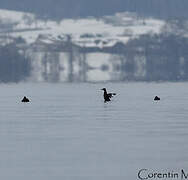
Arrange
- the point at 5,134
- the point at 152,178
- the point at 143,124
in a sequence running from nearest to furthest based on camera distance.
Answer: the point at 152,178, the point at 5,134, the point at 143,124

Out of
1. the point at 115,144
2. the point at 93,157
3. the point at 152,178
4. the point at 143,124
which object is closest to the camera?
the point at 152,178

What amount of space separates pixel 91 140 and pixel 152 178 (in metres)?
7.91

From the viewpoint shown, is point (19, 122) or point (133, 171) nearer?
point (133, 171)

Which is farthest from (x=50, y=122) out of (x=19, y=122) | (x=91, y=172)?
(x=91, y=172)

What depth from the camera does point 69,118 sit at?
3947cm

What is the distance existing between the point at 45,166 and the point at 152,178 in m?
3.24

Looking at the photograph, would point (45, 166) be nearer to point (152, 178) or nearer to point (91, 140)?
point (152, 178)

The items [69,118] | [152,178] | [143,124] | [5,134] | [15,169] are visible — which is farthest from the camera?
[69,118]

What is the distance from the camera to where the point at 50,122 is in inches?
1455

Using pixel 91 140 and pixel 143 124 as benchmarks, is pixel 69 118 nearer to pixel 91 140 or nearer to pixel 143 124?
pixel 143 124

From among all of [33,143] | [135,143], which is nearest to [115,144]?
[135,143]

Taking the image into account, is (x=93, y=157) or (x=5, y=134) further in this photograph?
(x=5, y=134)

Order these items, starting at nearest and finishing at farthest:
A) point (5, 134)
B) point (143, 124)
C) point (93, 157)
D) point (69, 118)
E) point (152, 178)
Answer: point (152, 178) < point (93, 157) < point (5, 134) < point (143, 124) < point (69, 118)

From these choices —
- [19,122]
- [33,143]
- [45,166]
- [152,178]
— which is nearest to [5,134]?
[33,143]
